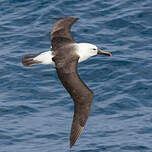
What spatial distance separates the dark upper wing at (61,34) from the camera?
15156 mm

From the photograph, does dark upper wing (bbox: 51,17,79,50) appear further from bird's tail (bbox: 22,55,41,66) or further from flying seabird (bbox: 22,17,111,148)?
bird's tail (bbox: 22,55,41,66)

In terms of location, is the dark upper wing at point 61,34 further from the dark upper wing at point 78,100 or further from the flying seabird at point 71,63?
the dark upper wing at point 78,100

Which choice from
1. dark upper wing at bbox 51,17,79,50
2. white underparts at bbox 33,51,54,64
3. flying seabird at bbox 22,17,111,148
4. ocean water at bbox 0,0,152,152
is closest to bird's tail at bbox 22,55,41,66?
flying seabird at bbox 22,17,111,148

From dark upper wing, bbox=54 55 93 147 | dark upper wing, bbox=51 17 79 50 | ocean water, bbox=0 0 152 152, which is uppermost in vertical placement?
dark upper wing, bbox=51 17 79 50

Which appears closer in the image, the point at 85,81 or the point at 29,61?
the point at 29,61

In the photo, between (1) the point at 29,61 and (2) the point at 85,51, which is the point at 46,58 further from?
(2) the point at 85,51

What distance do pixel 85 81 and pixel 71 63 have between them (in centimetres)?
336

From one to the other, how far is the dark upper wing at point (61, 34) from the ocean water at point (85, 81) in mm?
2002

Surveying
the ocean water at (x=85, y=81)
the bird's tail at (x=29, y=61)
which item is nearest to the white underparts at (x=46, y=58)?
the bird's tail at (x=29, y=61)

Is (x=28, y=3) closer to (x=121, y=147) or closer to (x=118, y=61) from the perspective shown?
(x=118, y=61)

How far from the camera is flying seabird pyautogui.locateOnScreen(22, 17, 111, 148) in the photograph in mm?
13281

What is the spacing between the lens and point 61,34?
15.7 metres

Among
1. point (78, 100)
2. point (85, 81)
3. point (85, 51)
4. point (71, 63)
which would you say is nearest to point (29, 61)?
point (71, 63)

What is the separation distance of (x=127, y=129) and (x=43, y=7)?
783 centimetres
